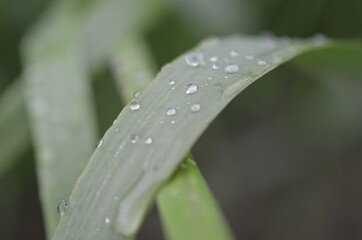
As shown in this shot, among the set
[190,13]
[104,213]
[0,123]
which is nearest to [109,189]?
[104,213]

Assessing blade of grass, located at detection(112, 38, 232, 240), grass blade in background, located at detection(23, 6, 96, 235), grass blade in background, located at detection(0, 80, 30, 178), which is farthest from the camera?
grass blade in background, located at detection(0, 80, 30, 178)

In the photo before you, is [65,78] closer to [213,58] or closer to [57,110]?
[57,110]

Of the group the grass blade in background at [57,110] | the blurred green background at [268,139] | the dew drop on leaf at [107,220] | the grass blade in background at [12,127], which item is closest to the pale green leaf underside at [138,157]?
the dew drop on leaf at [107,220]

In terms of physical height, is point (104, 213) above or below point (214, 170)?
Answer: above

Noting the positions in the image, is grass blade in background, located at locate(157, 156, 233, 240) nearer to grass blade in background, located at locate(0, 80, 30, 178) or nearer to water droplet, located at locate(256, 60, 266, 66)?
water droplet, located at locate(256, 60, 266, 66)

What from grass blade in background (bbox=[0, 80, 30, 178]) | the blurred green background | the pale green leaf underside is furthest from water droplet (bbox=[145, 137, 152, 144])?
the blurred green background

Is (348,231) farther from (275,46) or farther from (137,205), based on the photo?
(137,205)
